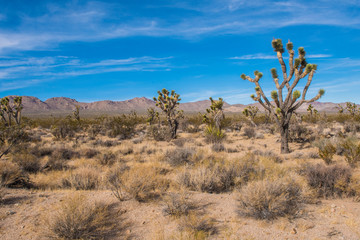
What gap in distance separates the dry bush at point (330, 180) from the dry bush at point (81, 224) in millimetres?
4890

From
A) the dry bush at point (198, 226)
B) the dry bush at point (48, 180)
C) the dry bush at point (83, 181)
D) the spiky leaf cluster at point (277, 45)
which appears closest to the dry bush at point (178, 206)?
the dry bush at point (198, 226)

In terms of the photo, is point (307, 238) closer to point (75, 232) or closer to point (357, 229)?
point (357, 229)

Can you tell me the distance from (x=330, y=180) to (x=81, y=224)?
5819mm

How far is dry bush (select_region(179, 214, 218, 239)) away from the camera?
3527mm

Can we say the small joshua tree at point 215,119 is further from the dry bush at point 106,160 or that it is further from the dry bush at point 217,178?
the dry bush at point 217,178

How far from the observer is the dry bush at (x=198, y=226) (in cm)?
353

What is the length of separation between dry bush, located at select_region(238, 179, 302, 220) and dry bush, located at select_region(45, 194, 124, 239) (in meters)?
2.57

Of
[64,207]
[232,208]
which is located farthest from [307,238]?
[64,207]

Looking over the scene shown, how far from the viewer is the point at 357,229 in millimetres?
3699

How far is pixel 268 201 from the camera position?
4230 millimetres

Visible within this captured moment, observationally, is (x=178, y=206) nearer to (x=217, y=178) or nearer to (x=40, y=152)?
(x=217, y=178)

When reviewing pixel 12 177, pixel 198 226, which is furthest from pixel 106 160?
pixel 198 226

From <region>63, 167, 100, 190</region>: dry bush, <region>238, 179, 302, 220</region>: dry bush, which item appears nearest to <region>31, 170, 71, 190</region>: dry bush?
<region>63, 167, 100, 190</region>: dry bush

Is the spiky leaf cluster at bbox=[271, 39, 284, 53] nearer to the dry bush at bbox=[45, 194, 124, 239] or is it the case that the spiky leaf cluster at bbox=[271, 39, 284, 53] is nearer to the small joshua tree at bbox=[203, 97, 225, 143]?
the small joshua tree at bbox=[203, 97, 225, 143]
